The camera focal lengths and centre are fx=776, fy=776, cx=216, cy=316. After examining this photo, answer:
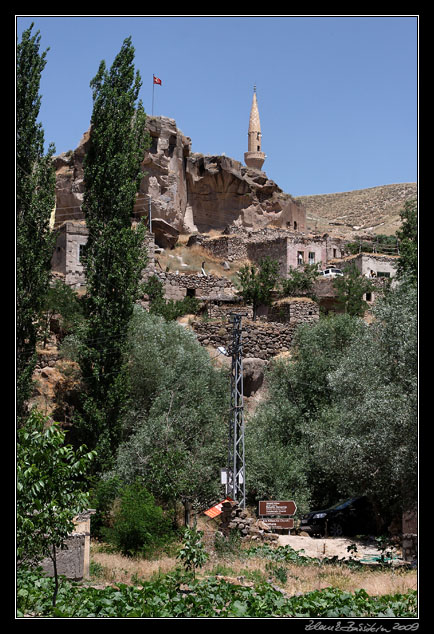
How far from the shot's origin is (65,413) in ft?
84.4

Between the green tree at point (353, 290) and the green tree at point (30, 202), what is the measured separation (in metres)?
15.6

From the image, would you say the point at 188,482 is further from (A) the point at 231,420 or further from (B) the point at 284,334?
(B) the point at 284,334

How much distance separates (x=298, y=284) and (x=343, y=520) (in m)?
17.0

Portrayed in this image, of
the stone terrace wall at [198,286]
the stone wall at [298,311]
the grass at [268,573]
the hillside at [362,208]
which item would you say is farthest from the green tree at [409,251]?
the hillside at [362,208]

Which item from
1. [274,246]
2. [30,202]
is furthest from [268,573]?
[274,246]

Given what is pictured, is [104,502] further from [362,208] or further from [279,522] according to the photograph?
[362,208]

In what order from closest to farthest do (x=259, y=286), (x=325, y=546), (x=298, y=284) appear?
(x=325, y=546)
(x=259, y=286)
(x=298, y=284)

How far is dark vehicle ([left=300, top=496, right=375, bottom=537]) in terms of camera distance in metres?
21.8

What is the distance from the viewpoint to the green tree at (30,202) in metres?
23.6

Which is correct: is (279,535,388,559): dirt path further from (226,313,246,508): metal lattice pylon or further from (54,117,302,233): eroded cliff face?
(54,117,302,233): eroded cliff face

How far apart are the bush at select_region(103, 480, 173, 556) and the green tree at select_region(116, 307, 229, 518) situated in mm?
1682

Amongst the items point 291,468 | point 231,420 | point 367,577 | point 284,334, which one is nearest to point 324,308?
point 284,334

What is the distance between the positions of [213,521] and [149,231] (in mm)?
23028

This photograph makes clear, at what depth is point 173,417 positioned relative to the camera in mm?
24312
